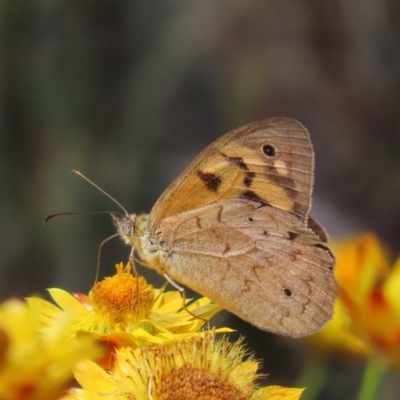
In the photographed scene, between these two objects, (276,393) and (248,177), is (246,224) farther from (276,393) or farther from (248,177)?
(276,393)

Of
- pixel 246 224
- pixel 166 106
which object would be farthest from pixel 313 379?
pixel 166 106

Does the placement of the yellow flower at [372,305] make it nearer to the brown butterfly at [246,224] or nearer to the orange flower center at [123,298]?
the brown butterfly at [246,224]

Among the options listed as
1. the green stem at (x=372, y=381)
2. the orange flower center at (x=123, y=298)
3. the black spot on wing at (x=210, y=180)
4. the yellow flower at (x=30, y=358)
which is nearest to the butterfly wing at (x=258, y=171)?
the black spot on wing at (x=210, y=180)

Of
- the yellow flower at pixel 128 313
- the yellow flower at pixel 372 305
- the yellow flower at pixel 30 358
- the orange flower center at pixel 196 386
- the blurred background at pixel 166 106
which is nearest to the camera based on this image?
the yellow flower at pixel 30 358

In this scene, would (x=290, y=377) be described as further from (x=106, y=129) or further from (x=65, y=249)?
(x=106, y=129)

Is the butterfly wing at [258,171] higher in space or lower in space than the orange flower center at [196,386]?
higher

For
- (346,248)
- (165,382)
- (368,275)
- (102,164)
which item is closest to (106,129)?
(102,164)
